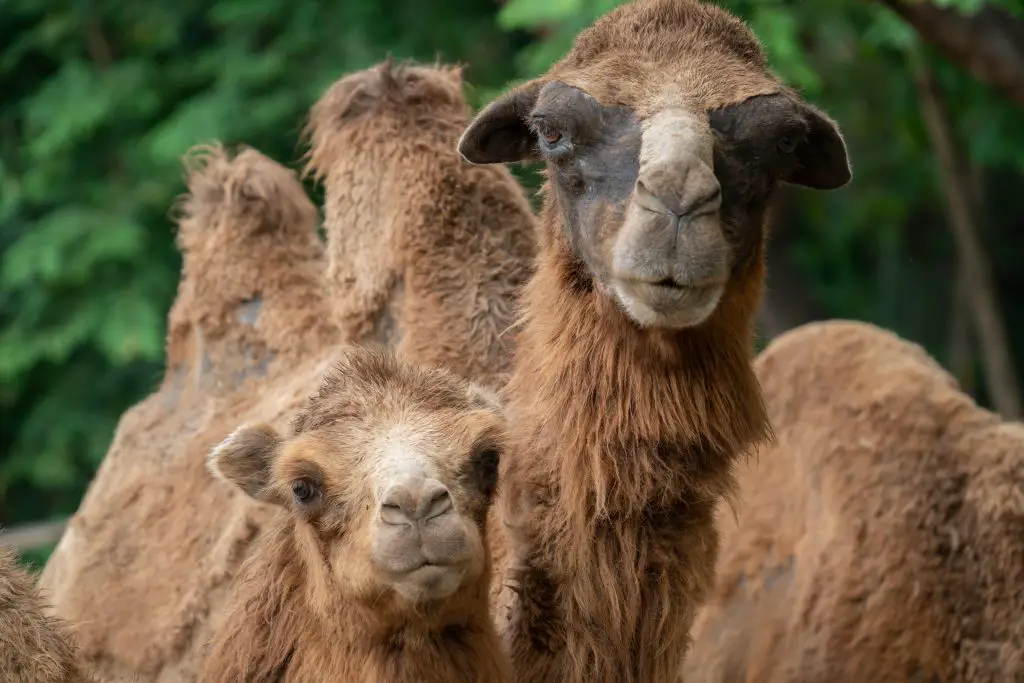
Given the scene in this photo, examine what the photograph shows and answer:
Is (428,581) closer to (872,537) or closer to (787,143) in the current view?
(787,143)

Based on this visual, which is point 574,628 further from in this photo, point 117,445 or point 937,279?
point 937,279

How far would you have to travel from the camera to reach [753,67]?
3949mm

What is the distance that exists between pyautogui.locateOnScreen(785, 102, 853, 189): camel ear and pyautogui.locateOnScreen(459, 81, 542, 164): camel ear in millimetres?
794

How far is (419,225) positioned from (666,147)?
5.22 ft

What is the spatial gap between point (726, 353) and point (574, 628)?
858mm

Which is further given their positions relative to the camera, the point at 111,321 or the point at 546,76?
the point at 111,321

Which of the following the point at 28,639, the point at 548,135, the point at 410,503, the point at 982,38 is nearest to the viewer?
the point at 410,503

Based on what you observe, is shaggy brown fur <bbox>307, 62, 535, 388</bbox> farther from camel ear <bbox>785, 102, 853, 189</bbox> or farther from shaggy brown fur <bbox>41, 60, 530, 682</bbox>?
camel ear <bbox>785, 102, 853, 189</bbox>

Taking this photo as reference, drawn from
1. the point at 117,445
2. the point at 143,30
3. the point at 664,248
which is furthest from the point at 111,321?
the point at 664,248

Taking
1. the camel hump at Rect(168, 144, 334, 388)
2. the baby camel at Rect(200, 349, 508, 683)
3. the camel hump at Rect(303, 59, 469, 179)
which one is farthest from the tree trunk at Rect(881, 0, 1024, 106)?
the baby camel at Rect(200, 349, 508, 683)

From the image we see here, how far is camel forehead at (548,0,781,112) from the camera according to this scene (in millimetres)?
3684

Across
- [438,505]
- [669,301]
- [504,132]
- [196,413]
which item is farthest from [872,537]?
[196,413]

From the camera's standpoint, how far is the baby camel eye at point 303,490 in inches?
140

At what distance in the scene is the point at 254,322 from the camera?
5602 mm
